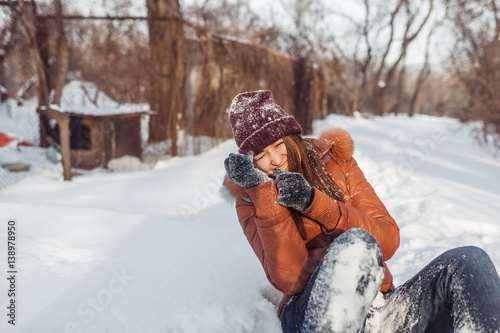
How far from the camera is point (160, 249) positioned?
246 centimetres

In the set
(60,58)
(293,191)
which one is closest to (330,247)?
(293,191)

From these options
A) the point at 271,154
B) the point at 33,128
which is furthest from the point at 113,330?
the point at 33,128

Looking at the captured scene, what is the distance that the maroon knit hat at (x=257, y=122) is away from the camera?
5.82ft

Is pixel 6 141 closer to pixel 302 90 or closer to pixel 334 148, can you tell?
pixel 302 90

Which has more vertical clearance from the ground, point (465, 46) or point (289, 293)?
point (465, 46)

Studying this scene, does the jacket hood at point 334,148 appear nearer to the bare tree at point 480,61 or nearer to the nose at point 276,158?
the nose at point 276,158

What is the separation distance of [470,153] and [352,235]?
7864mm

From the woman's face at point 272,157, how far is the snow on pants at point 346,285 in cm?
59

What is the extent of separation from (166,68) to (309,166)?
5388 mm

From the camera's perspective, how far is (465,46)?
9.02 metres

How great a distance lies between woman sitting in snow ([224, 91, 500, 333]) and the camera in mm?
1230

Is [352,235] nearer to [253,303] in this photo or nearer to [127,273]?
[253,303]

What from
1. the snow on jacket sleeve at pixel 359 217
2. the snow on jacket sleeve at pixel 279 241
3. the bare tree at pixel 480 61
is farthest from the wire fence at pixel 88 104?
the bare tree at pixel 480 61

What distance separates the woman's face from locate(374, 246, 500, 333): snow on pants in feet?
2.70
